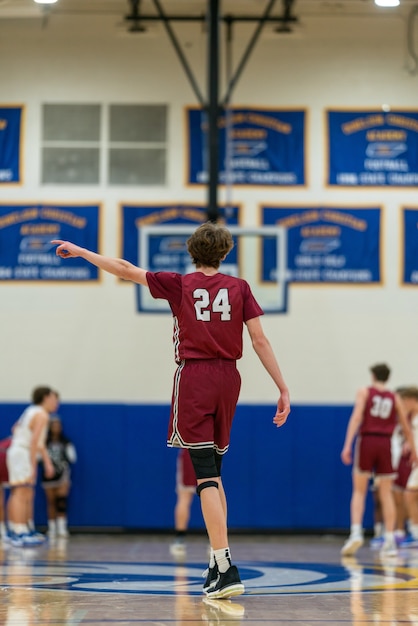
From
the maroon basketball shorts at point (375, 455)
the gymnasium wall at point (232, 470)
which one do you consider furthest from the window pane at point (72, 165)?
the maroon basketball shorts at point (375, 455)

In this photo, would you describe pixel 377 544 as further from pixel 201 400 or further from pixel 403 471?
pixel 201 400

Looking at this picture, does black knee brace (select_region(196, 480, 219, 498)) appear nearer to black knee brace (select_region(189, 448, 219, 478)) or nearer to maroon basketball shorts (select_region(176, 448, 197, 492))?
black knee brace (select_region(189, 448, 219, 478))

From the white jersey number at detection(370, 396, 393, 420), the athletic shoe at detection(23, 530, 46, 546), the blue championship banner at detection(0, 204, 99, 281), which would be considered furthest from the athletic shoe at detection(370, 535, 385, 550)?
the blue championship banner at detection(0, 204, 99, 281)

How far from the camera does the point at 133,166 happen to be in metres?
15.3

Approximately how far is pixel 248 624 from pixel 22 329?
10615mm

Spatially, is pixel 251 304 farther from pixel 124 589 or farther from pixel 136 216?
pixel 136 216

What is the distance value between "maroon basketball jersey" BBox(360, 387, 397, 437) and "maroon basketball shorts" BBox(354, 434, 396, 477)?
0.25 ft

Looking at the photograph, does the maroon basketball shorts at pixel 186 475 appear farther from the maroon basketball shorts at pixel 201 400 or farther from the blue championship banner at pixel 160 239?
the maroon basketball shorts at pixel 201 400

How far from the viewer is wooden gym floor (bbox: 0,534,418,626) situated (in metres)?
5.21

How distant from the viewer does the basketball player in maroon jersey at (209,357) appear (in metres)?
5.82

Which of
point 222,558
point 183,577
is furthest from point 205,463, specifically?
point 183,577

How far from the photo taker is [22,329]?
1506 cm

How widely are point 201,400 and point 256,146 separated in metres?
10.1

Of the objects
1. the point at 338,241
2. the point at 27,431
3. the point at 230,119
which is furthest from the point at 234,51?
the point at 27,431
